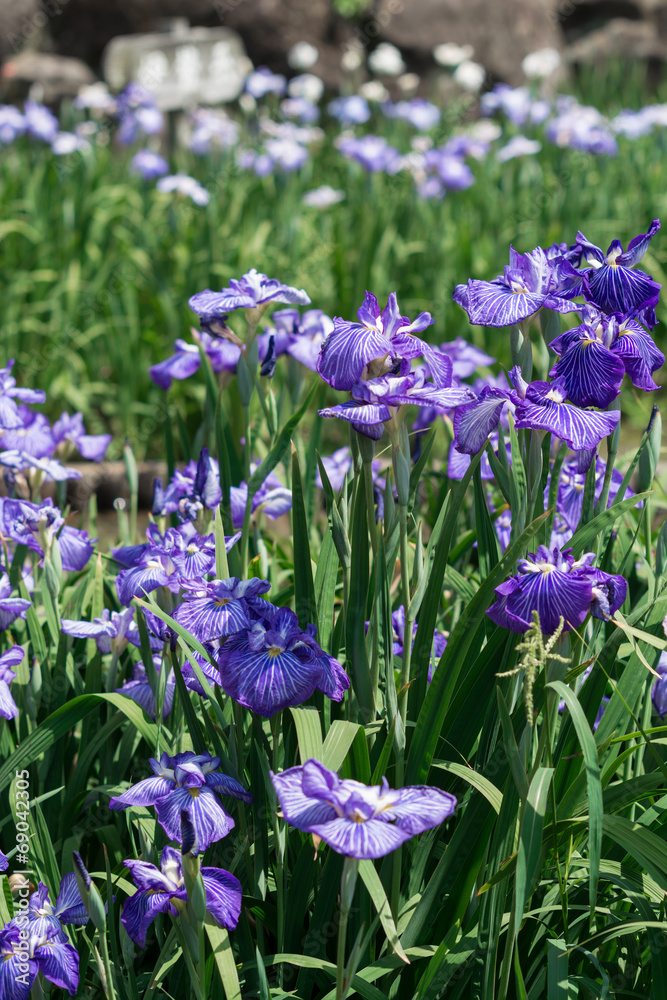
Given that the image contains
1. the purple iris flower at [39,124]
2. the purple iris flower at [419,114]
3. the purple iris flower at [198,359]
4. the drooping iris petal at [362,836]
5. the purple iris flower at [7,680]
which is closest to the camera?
the drooping iris petal at [362,836]

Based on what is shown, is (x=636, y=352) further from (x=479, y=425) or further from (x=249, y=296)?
(x=249, y=296)

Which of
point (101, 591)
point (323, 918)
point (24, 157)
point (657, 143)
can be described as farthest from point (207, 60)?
point (323, 918)

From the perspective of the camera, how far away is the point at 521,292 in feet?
3.72

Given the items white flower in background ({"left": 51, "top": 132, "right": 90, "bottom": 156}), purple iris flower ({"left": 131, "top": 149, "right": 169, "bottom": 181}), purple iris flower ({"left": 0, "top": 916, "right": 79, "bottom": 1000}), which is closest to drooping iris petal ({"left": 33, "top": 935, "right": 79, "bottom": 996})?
purple iris flower ({"left": 0, "top": 916, "right": 79, "bottom": 1000})

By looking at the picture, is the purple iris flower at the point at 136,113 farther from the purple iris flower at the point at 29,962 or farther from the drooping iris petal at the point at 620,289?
the purple iris flower at the point at 29,962

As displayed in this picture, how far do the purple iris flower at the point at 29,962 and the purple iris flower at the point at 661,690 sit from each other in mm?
935

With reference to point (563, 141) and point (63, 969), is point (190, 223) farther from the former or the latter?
point (63, 969)

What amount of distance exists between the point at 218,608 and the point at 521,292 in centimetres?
57

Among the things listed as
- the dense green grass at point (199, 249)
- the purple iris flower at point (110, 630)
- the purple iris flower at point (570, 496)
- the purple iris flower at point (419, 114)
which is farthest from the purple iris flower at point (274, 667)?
the purple iris flower at point (419, 114)

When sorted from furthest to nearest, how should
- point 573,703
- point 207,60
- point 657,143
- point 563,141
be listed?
1. point 207,60
2. point 657,143
3. point 563,141
4. point 573,703

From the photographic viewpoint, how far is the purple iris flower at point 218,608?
106 centimetres

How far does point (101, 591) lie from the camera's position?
1.58 meters

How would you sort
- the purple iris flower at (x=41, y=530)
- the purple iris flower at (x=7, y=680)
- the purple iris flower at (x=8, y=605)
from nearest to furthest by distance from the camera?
the purple iris flower at (x=7, y=680) < the purple iris flower at (x=8, y=605) < the purple iris flower at (x=41, y=530)

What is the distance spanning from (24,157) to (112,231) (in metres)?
1.02
